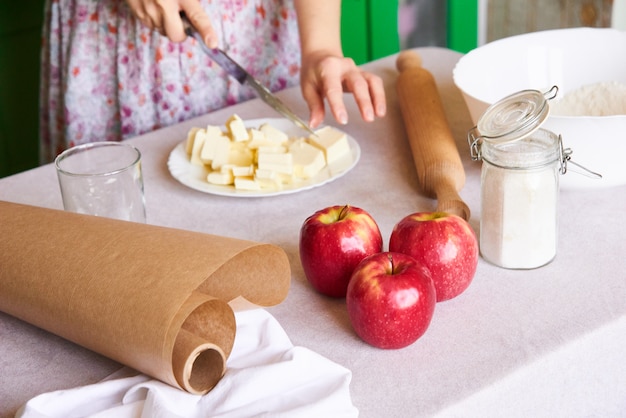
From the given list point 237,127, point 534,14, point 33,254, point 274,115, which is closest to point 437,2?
point 534,14

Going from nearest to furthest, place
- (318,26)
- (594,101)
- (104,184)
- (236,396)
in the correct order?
(236,396), (104,184), (594,101), (318,26)

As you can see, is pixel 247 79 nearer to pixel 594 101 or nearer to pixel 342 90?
pixel 342 90

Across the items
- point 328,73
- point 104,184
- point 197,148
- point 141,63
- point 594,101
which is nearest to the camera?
point 104,184

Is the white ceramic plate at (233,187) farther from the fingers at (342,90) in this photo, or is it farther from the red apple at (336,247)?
the red apple at (336,247)

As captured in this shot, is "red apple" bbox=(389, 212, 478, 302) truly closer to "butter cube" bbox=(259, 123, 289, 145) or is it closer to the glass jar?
the glass jar

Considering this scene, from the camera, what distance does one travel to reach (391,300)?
79cm

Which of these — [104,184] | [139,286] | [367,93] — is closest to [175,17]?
[367,93]

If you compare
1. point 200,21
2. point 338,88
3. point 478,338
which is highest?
point 200,21

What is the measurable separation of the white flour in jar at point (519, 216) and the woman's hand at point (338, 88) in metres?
0.37

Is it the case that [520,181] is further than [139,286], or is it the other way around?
[520,181]

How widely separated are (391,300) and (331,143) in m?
0.51

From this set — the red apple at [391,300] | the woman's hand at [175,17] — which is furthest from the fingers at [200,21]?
the red apple at [391,300]

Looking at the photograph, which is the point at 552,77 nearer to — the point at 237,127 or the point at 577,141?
the point at 577,141

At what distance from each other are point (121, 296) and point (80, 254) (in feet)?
0.33
